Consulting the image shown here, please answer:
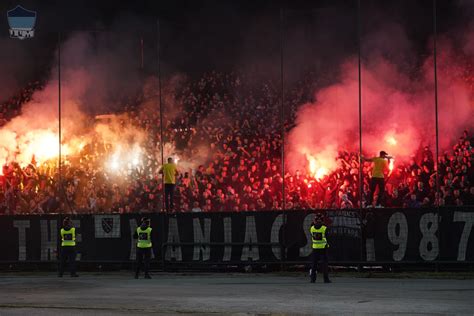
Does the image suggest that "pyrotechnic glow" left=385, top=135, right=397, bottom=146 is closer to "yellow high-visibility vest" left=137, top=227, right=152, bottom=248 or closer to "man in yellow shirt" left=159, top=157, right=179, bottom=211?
"man in yellow shirt" left=159, top=157, right=179, bottom=211

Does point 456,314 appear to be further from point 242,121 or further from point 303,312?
point 242,121

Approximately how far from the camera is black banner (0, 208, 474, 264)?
69.3 ft

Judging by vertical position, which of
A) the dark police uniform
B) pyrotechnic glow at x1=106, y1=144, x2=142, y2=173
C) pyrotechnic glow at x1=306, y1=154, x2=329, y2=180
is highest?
pyrotechnic glow at x1=106, y1=144, x2=142, y2=173

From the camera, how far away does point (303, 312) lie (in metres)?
13.6

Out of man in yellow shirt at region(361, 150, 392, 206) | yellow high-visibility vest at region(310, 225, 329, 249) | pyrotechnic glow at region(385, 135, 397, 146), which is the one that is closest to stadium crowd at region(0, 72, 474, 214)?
man in yellow shirt at region(361, 150, 392, 206)

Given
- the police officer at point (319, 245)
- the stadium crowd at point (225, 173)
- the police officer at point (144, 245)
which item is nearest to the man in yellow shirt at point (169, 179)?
the stadium crowd at point (225, 173)

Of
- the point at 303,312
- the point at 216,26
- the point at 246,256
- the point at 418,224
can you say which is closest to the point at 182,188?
the point at 246,256

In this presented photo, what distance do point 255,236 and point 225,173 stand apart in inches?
186

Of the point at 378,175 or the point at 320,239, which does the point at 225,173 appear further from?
the point at 320,239

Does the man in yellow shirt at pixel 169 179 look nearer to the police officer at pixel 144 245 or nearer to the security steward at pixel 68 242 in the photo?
the police officer at pixel 144 245

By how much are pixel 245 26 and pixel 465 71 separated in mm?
14970

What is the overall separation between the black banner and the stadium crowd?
0.81 meters

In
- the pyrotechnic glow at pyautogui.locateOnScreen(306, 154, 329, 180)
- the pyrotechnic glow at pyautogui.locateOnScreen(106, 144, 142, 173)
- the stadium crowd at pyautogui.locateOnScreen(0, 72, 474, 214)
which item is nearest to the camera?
the stadium crowd at pyautogui.locateOnScreen(0, 72, 474, 214)

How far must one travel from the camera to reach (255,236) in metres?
22.9
